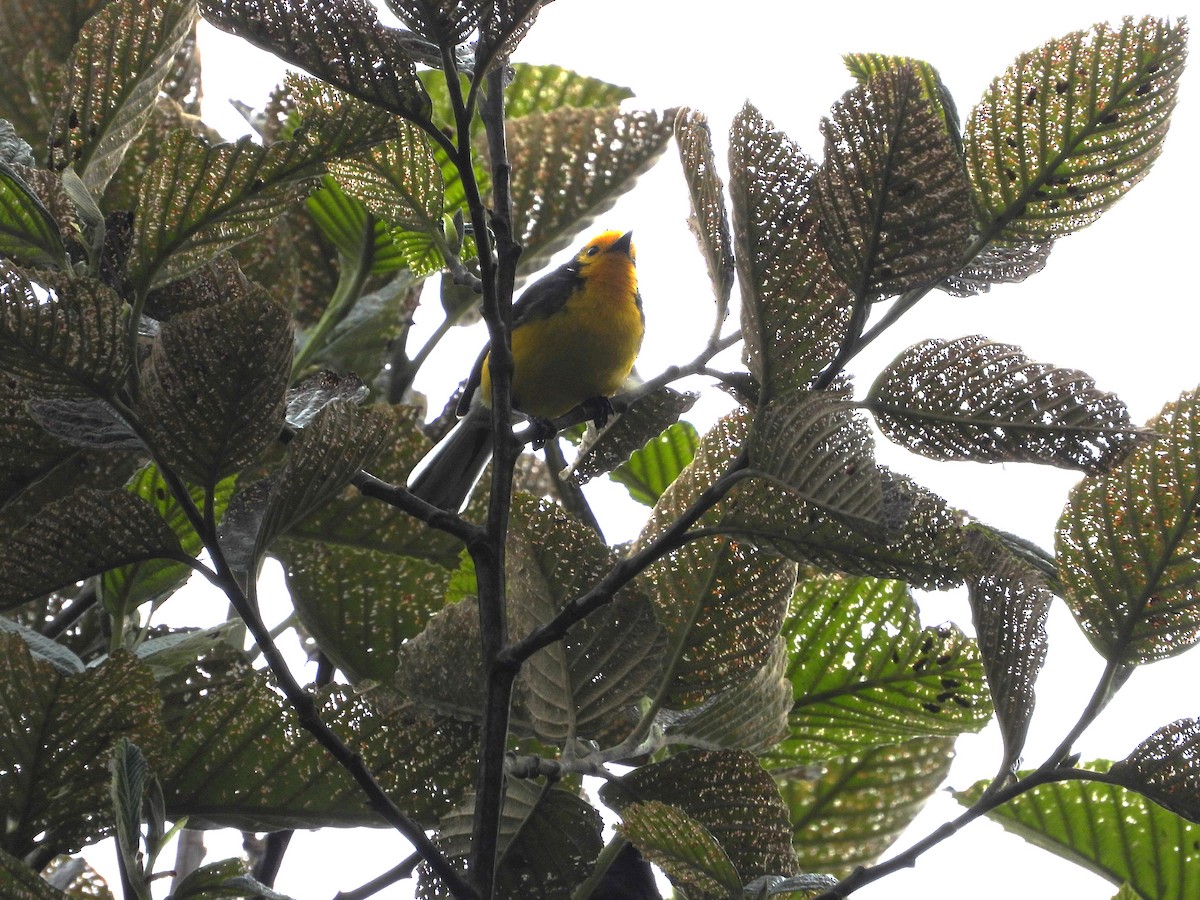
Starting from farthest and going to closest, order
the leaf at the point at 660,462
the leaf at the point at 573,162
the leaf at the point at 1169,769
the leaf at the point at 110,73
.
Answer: the leaf at the point at 660,462 < the leaf at the point at 573,162 < the leaf at the point at 110,73 < the leaf at the point at 1169,769

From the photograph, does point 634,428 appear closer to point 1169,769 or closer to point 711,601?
point 711,601

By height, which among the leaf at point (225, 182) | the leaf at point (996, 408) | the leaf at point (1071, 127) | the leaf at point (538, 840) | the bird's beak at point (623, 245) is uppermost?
the bird's beak at point (623, 245)

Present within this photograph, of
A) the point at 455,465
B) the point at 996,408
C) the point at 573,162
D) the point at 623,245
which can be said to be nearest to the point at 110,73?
the point at 573,162

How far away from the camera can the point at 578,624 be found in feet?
4.39

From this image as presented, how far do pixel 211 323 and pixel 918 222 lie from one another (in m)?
0.68

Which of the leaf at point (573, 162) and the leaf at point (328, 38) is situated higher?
the leaf at point (573, 162)

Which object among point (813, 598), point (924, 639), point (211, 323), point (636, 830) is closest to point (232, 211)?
point (211, 323)

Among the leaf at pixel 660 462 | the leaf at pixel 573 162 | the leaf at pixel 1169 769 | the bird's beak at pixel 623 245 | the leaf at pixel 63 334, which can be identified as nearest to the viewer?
the leaf at pixel 63 334

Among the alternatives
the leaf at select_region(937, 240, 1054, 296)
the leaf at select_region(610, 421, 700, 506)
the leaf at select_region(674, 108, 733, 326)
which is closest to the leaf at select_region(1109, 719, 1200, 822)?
the leaf at select_region(937, 240, 1054, 296)

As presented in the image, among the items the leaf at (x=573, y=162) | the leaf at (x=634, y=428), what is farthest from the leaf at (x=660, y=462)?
the leaf at (x=634, y=428)

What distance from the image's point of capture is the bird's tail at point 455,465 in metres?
2.16

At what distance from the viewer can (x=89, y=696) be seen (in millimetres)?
1280

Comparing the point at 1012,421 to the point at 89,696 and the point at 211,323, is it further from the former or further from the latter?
the point at 89,696

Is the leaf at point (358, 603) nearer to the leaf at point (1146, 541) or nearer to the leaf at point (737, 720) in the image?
the leaf at point (737, 720)
